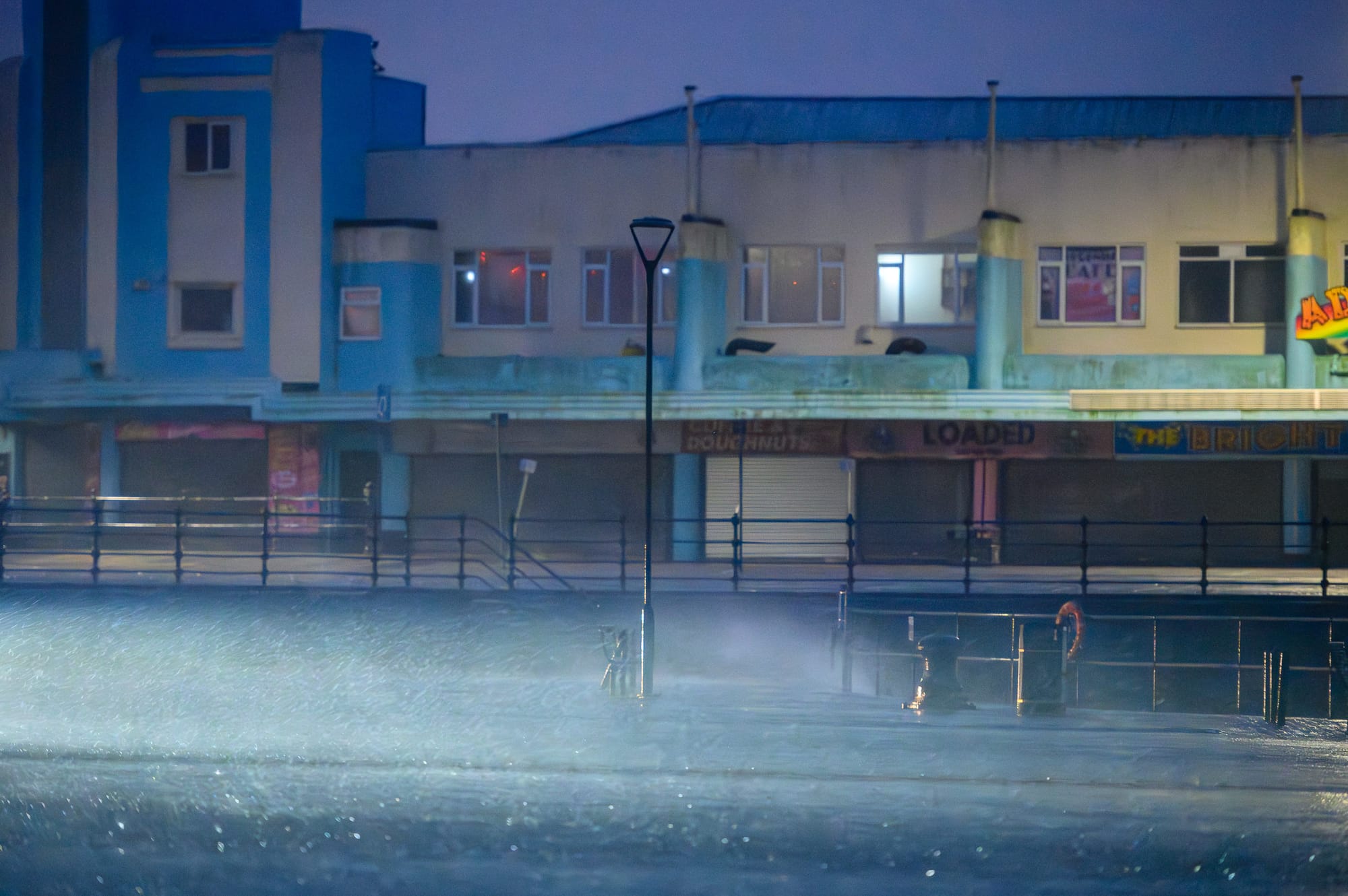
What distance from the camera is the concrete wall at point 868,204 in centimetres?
2764

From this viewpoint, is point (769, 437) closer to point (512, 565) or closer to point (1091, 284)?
point (1091, 284)

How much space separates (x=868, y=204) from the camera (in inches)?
1110

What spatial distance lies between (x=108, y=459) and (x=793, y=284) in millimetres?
15023

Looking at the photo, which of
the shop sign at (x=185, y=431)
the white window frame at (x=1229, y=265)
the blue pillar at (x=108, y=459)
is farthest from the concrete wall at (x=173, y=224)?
the white window frame at (x=1229, y=265)

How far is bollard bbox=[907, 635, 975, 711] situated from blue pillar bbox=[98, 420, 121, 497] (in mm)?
19843

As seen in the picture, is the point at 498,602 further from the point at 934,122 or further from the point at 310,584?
the point at 934,122

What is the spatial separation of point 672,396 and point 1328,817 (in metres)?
17.7

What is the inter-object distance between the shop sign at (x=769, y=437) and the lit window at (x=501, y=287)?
4451mm

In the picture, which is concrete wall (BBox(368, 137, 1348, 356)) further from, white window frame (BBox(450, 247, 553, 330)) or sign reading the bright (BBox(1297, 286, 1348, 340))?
sign reading the bright (BBox(1297, 286, 1348, 340))

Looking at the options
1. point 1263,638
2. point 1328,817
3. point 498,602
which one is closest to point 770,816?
point 1328,817

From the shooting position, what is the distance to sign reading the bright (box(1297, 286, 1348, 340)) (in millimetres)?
25656

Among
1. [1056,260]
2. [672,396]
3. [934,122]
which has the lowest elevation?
[672,396]

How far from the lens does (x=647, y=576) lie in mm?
16391

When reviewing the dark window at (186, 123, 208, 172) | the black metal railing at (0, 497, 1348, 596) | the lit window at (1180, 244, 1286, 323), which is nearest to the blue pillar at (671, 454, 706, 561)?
the black metal railing at (0, 497, 1348, 596)
